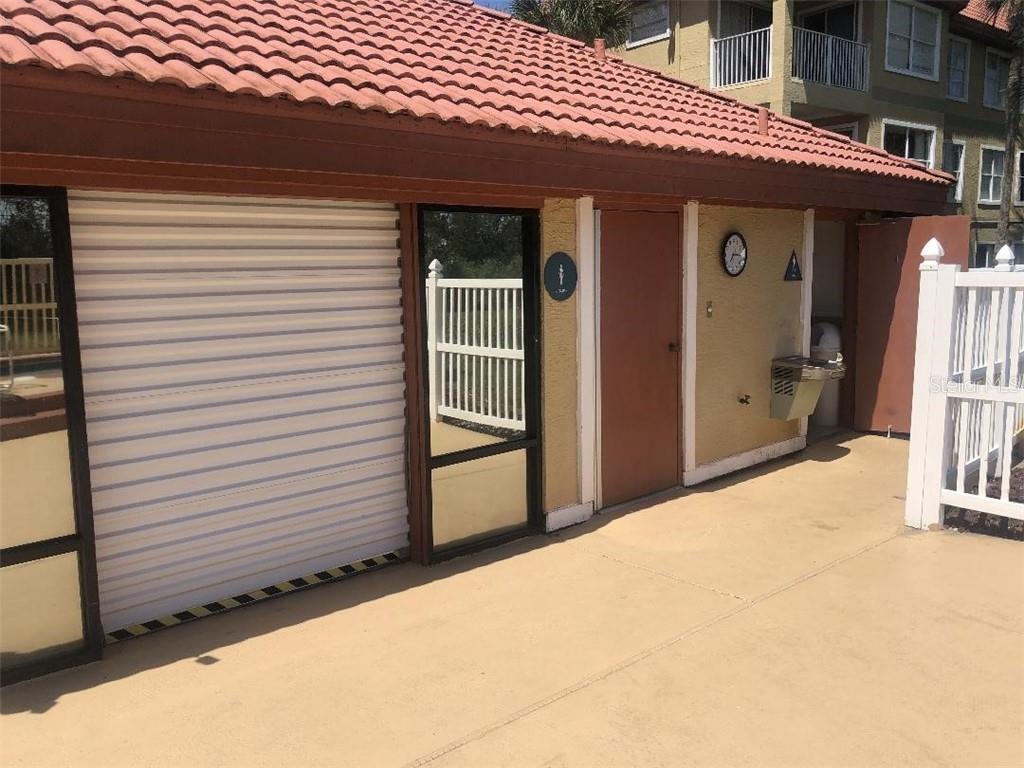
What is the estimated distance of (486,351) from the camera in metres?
5.63

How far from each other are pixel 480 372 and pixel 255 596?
6.68 ft

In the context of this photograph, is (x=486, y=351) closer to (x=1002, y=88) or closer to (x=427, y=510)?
(x=427, y=510)

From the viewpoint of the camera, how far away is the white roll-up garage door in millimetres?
3996

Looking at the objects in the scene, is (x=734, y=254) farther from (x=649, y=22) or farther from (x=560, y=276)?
(x=649, y=22)

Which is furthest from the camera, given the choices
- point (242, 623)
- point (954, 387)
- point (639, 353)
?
point (639, 353)

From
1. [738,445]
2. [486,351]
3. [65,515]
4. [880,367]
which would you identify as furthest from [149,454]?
[880,367]

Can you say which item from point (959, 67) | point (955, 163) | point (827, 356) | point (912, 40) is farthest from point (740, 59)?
point (827, 356)

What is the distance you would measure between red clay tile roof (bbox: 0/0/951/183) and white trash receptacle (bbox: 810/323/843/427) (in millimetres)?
1690

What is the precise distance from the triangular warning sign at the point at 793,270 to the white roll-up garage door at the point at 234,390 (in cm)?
439

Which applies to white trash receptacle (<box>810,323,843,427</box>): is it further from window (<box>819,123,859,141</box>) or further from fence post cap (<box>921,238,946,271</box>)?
window (<box>819,123,859,141</box>)

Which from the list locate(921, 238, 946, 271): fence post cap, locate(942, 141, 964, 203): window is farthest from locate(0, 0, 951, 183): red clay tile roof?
locate(942, 141, 964, 203): window

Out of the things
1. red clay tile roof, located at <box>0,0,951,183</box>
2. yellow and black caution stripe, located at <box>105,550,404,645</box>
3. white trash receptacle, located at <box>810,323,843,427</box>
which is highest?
red clay tile roof, located at <box>0,0,951,183</box>

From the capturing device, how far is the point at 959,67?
928 inches

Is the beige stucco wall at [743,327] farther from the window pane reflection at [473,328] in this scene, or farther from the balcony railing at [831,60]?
the balcony railing at [831,60]
